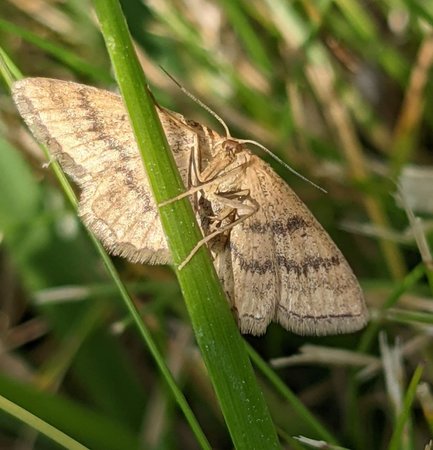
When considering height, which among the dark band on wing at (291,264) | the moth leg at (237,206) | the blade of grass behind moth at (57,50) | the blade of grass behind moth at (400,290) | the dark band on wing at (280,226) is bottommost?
the blade of grass behind moth at (400,290)

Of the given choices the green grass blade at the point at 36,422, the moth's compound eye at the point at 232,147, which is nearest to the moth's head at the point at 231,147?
the moth's compound eye at the point at 232,147

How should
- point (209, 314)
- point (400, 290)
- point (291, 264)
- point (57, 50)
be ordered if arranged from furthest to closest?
point (57, 50)
point (400, 290)
point (291, 264)
point (209, 314)

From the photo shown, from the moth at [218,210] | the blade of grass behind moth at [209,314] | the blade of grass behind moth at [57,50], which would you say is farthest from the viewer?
the blade of grass behind moth at [57,50]

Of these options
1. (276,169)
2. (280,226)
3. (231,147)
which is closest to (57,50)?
(231,147)

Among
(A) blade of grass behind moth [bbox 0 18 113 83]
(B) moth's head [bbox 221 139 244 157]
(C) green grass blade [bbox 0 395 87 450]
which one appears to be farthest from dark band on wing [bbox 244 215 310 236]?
(A) blade of grass behind moth [bbox 0 18 113 83]

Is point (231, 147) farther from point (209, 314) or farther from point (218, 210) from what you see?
point (209, 314)

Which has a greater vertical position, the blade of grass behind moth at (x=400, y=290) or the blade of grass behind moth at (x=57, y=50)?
the blade of grass behind moth at (x=57, y=50)

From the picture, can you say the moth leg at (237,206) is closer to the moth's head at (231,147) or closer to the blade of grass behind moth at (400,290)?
the moth's head at (231,147)
